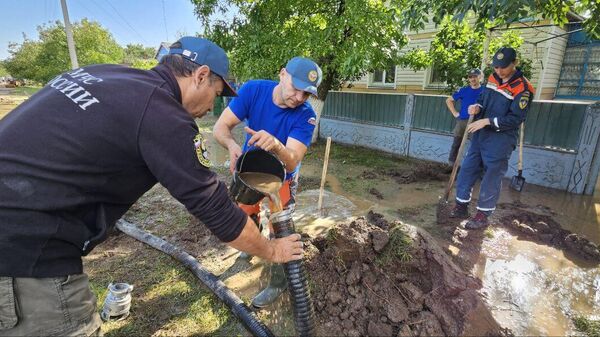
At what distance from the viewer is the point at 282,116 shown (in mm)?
2729

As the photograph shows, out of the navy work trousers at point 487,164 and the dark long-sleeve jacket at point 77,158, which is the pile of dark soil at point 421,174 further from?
the dark long-sleeve jacket at point 77,158

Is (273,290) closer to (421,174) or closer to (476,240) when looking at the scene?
(476,240)

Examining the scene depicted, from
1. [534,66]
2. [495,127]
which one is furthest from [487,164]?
[534,66]

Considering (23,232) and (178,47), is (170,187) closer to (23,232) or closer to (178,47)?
(23,232)

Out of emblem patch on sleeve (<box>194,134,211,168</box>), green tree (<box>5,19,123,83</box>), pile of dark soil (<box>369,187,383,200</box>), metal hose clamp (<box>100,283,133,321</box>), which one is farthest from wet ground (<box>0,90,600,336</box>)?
green tree (<box>5,19,123,83</box>)

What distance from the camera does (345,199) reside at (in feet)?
17.1

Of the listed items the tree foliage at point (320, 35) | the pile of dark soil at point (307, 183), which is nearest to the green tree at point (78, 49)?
the tree foliage at point (320, 35)

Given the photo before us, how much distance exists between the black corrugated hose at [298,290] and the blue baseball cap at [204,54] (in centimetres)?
100

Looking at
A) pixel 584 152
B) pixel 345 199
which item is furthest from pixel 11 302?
pixel 584 152

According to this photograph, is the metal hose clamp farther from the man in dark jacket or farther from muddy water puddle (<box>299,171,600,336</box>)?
muddy water puddle (<box>299,171,600,336</box>)

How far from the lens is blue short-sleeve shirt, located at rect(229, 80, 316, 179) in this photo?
2.69m

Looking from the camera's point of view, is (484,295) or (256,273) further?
(256,273)

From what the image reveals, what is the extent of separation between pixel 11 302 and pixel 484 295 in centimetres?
318

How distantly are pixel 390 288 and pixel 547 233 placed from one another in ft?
9.15
